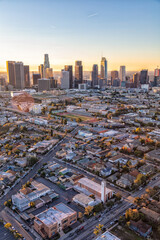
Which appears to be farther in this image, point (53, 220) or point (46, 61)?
point (46, 61)

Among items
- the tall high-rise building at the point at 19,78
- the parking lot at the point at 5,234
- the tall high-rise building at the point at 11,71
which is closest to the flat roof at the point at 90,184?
the parking lot at the point at 5,234

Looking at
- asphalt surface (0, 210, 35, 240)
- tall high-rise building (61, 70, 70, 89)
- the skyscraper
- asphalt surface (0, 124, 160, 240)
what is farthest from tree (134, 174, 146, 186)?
the skyscraper

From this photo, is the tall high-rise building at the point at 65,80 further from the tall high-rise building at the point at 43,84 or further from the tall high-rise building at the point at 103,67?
the tall high-rise building at the point at 103,67

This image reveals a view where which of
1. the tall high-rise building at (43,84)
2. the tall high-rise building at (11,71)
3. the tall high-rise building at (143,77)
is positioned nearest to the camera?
the tall high-rise building at (43,84)

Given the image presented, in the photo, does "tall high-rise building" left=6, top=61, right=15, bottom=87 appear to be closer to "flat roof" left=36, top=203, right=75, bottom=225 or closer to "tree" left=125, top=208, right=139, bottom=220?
"flat roof" left=36, top=203, right=75, bottom=225

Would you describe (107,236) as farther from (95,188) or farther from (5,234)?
(5,234)

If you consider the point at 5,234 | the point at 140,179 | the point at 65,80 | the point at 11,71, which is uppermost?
the point at 11,71

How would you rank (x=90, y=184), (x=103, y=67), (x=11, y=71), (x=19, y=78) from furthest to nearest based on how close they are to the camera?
1. (x=103, y=67)
2. (x=11, y=71)
3. (x=19, y=78)
4. (x=90, y=184)

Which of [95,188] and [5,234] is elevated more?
[95,188]

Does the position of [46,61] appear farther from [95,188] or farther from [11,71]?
[95,188]

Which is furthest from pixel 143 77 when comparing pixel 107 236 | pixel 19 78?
pixel 107 236

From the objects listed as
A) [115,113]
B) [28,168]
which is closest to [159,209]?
[28,168]

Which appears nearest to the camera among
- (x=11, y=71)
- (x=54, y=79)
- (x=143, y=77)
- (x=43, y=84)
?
(x=43, y=84)

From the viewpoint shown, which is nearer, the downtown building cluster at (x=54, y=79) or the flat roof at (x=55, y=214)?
the flat roof at (x=55, y=214)
